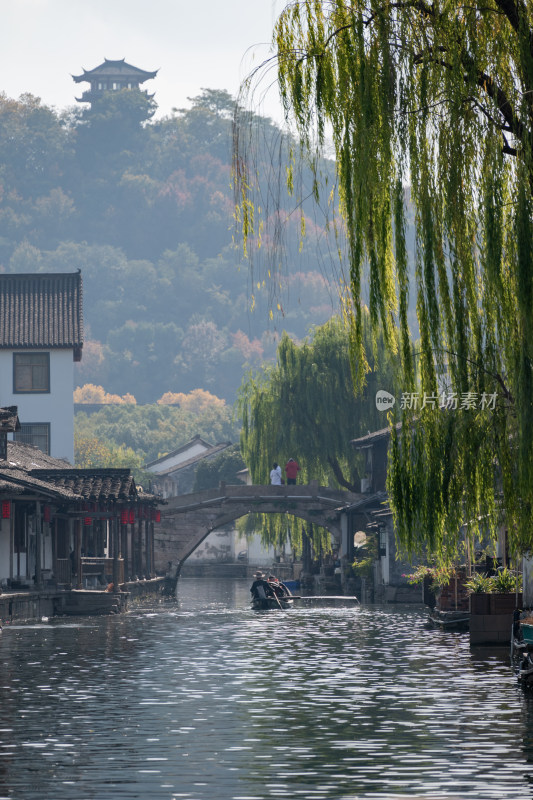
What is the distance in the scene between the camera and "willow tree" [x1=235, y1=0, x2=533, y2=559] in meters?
14.8

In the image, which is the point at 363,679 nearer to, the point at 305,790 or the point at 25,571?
the point at 305,790

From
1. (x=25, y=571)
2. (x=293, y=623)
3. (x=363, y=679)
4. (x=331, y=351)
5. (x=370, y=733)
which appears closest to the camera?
(x=370, y=733)

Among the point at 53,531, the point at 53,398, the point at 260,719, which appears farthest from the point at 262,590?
the point at 260,719

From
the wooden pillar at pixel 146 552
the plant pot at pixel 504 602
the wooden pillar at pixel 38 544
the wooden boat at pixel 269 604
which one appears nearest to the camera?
the plant pot at pixel 504 602

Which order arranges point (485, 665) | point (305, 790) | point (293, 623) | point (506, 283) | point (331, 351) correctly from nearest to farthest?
point (305, 790) < point (506, 283) < point (485, 665) < point (293, 623) < point (331, 351)

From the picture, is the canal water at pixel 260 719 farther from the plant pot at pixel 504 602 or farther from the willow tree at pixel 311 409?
the willow tree at pixel 311 409

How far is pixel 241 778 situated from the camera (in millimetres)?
13656

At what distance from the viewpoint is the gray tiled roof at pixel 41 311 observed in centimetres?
6119

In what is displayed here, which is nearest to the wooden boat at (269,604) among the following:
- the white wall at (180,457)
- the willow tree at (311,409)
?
the willow tree at (311,409)

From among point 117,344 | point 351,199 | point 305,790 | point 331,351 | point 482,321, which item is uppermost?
point 117,344

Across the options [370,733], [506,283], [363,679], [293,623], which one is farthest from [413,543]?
[293,623]

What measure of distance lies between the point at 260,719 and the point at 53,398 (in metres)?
44.1

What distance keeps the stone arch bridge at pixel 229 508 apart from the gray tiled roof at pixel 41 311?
8804 mm

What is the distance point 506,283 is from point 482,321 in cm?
53
